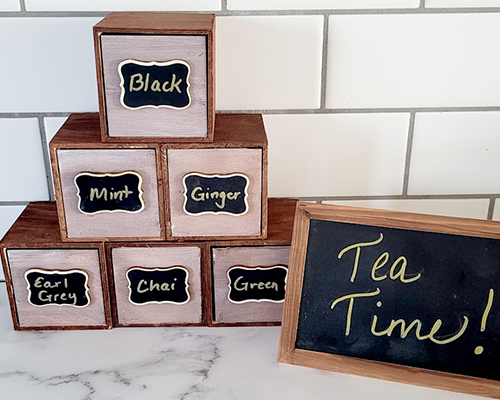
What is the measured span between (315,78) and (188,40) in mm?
255

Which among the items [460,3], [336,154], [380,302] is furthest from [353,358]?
[460,3]

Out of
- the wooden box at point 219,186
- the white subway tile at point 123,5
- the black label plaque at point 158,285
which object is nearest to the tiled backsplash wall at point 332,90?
the white subway tile at point 123,5

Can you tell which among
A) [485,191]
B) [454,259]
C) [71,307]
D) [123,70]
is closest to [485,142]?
[485,191]

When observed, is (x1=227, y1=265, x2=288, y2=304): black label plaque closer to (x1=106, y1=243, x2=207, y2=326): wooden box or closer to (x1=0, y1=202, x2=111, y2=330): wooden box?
(x1=106, y1=243, x2=207, y2=326): wooden box

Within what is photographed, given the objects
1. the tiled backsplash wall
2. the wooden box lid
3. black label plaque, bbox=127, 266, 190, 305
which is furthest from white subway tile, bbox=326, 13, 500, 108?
black label plaque, bbox=127, 266, 190, 305

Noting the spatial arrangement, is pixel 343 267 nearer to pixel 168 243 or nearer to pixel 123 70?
pixel 168 243

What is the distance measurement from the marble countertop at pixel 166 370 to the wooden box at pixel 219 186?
6.3 inches

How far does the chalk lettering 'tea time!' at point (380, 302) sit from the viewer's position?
0.75 m

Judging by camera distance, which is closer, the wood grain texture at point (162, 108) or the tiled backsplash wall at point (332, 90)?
the wood grain texture at point (162, 108)

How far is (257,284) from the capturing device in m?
0.84

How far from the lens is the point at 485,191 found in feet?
3.20

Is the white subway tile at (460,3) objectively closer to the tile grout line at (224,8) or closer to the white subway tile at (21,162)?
the tile grout line at (224,8)

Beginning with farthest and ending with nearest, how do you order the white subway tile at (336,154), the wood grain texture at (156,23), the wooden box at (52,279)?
the white subway tile at (336,154) < the wooden box at (52,279) < the wood grain texture at (156,23)

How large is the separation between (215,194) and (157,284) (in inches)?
6.5
